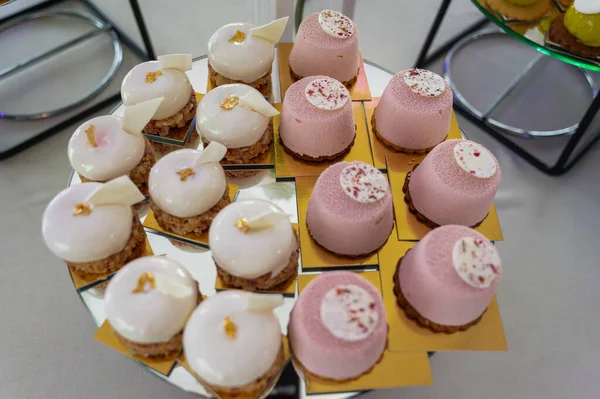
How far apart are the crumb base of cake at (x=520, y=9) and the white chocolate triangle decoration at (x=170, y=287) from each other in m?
1.27

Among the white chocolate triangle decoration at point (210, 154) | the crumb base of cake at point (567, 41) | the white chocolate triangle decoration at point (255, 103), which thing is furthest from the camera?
the crumb base of cake at point (567, 41)

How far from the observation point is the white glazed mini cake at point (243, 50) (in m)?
1.32

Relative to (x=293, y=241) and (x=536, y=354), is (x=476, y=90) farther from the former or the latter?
(x=293, y=241)

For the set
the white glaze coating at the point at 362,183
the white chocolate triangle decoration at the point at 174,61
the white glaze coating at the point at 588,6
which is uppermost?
the white glaze coating at the point at 588,6

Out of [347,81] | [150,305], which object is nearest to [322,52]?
[347,81]

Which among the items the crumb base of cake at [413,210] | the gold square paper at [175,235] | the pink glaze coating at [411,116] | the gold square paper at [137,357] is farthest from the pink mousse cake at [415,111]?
the gold square paper at [137,357]

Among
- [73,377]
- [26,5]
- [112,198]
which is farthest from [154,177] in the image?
[26,5]

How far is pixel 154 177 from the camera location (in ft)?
3.60

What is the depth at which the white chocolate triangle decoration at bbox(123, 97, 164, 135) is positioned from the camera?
1.13m

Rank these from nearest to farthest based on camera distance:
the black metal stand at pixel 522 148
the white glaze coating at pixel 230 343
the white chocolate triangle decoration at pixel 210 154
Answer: the white glaze coating at pixel 230 343 → the white chocolate triangle decoration at pixel 210 154 → the black metal stand at pixel 522 148

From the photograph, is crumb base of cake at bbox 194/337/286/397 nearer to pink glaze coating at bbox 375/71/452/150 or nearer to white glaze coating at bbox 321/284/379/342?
white glaze coating at bbox 321/284/379/342

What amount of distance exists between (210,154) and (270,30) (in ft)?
1.46

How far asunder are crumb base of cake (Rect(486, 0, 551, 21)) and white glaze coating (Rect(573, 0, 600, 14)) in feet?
0.49

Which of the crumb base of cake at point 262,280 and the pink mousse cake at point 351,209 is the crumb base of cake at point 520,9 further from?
the crumb base of cake at point 262,280
